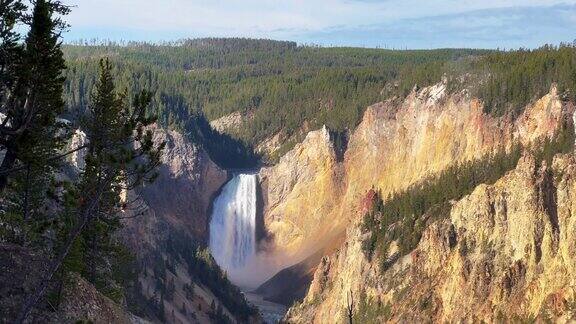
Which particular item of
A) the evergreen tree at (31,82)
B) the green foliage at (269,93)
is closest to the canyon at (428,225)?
the green foliage at (269,93)

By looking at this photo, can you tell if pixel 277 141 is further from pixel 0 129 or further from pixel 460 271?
pixel 0 129

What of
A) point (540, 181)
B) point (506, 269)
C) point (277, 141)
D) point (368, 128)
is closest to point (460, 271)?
point (506, 269)

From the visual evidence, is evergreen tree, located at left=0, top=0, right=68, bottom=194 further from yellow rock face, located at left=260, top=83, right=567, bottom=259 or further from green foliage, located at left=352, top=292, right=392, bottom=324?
yellow rock face, located at left=260, top=83, right=567, bottom=259

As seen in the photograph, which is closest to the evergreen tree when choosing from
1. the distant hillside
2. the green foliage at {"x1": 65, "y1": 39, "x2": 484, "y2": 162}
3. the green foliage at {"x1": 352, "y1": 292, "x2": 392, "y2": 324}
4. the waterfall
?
the green foliage at {"x1": 352, "y1": 292, "x2": 392, "y2": 324}

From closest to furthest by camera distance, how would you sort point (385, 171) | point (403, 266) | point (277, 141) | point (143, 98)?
point (143, 98), point (403, 266), point (385, 171), point (277, 141)

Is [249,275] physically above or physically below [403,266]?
below

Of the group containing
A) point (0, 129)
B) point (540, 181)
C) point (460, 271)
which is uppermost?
point (0, 129)
